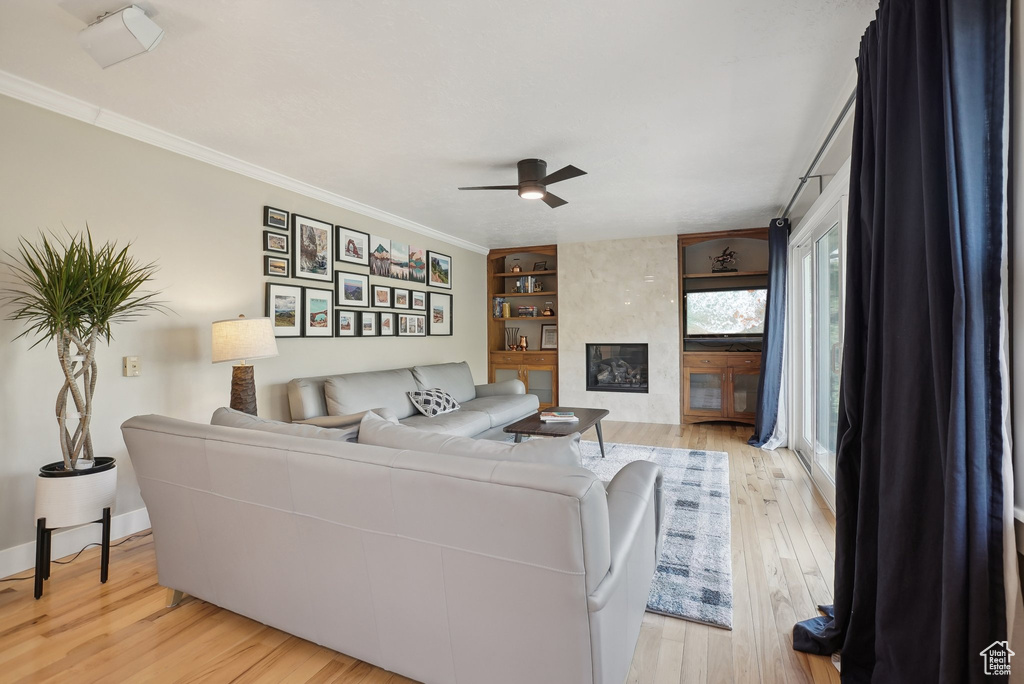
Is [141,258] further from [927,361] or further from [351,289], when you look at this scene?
[927,361]

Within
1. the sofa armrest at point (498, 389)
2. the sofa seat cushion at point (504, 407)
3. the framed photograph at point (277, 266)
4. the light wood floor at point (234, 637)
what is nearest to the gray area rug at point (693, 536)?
the light wood floor at point (234, 637)

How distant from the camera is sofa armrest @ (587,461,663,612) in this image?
4.20 feet

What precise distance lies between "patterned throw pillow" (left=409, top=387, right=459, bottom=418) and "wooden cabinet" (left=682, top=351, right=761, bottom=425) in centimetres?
312

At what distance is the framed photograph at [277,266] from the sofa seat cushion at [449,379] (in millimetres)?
1600

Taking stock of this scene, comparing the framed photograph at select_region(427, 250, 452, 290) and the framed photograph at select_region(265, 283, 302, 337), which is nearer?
the framed photograph at select_region(265, 283, 302, 337)

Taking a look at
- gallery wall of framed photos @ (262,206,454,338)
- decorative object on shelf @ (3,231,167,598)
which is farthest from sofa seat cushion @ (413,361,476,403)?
decorative object on shelf @ (3,231,167,598)

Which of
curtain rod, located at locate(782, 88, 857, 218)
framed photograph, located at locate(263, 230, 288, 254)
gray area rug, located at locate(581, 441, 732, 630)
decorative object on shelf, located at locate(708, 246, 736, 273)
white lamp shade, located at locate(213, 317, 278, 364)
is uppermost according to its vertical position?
curtain rod, located at locate(782, 88, 857, 218)

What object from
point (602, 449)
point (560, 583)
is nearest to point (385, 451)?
point (560, 583)

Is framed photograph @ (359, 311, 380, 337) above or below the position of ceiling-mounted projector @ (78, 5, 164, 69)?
below

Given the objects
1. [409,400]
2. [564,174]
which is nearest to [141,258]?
[409,400]

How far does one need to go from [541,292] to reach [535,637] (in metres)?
6.04

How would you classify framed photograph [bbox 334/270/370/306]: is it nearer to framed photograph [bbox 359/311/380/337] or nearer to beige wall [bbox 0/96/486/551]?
framed photograph [bbox 359/311/380/337]

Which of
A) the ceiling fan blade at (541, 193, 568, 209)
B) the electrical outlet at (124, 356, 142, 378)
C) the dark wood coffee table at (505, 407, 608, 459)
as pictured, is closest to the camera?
the electrical outlet at (124, 356, 142, 378)

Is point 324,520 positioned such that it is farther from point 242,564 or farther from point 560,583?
point 560,583
